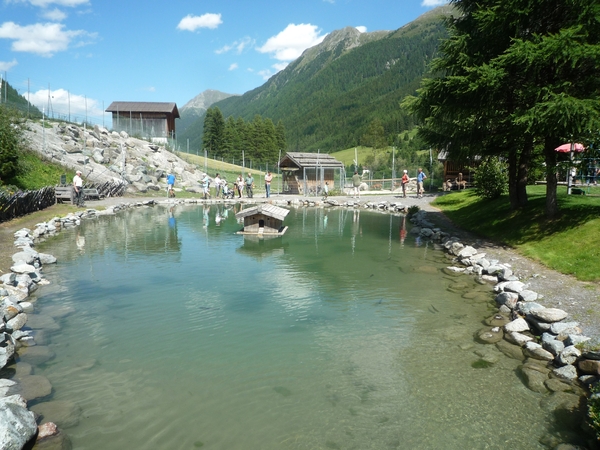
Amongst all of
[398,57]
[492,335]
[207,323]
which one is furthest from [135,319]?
[398,57]

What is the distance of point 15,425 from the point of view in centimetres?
482

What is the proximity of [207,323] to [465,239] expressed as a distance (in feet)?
36.2

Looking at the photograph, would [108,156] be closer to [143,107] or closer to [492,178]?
[143,107]

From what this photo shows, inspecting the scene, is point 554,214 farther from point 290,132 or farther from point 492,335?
point 290,132

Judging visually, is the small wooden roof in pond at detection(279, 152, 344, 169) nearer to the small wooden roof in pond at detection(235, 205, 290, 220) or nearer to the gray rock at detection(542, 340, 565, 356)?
the small wooden roof in pond at detection(235, 205, 290, 220)

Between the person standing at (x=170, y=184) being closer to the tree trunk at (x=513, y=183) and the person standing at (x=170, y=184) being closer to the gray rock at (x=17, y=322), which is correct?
the tree trunk at (x=513, y=183)

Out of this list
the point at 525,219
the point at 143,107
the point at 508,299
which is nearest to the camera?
the point at 508,299

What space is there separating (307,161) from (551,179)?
83.1ft

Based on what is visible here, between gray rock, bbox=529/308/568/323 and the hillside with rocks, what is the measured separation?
97.5 feet

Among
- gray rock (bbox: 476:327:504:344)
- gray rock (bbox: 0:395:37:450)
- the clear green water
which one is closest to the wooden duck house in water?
the clear green water

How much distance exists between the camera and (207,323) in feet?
28.6

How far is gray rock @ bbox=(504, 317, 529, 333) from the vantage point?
8.28 m

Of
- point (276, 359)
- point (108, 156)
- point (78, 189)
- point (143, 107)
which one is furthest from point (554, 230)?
point (143, 107)

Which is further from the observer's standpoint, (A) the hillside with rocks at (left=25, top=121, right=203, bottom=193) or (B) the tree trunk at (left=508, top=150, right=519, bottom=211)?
(A) the hillside with rocks at (left=25, top=121, right=203, bottom=193)
